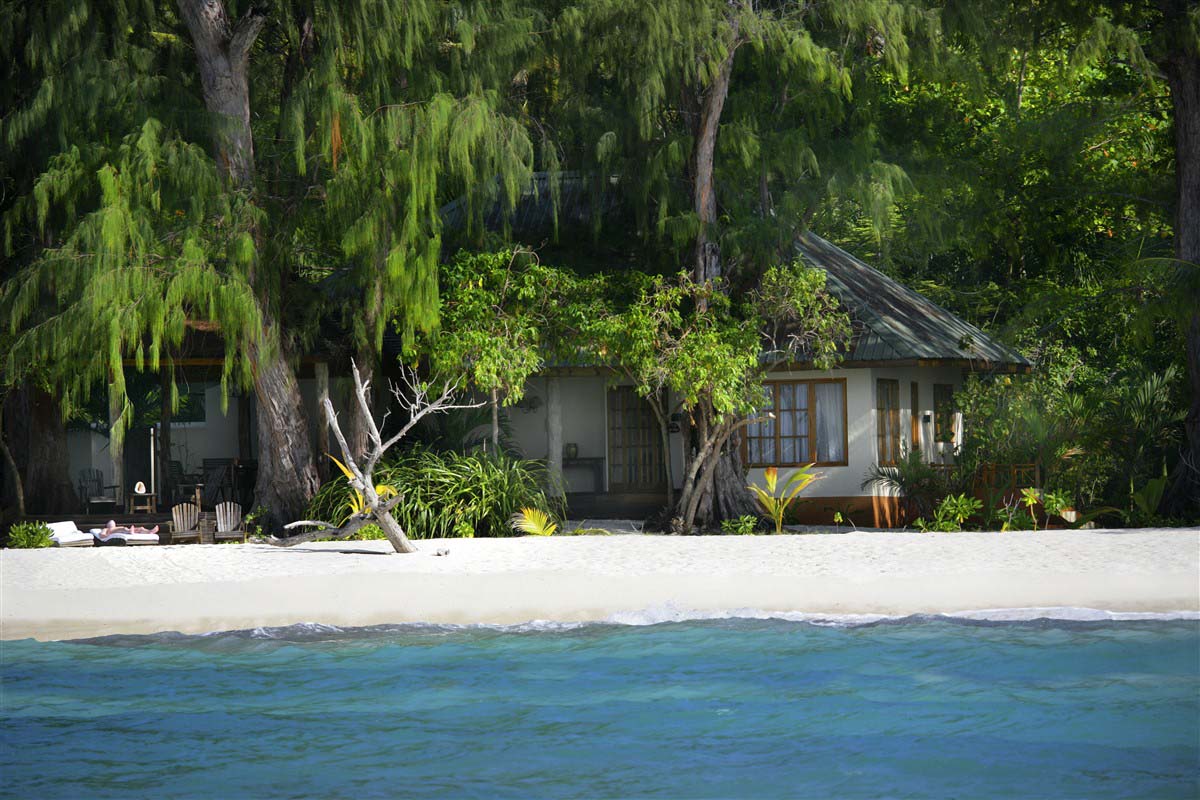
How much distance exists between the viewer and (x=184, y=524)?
18.5m

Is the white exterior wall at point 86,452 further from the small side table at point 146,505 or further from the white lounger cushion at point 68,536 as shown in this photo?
the white lounger cushion at point 68,536

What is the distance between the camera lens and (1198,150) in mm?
18953

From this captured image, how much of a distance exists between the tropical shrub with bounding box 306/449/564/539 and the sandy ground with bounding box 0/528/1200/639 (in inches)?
68.7

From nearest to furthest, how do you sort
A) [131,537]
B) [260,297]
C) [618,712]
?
[618,712] < [131,537] < [260,297]

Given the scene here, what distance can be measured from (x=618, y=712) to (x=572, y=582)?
9.11 ft

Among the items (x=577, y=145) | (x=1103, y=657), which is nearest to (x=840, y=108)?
(x=577, y=145)

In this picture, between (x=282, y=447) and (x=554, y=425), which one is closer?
(x=282, y=447)

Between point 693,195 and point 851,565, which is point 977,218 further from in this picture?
point 851,565

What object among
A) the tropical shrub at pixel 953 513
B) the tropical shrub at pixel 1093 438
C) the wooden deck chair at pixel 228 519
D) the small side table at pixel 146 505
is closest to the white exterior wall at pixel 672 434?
the tropical shrub at pixel 1093 438

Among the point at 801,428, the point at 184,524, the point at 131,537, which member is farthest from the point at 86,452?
the point at 801,428

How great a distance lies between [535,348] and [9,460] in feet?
24.1

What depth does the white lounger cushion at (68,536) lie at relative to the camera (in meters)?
17.8

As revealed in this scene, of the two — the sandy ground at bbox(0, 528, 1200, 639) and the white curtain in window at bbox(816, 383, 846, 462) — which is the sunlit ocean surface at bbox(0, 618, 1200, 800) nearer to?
the sandy ground at bbox(0, 528, 1200, 639)

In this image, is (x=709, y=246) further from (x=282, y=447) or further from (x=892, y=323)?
(x=282, y=447)
